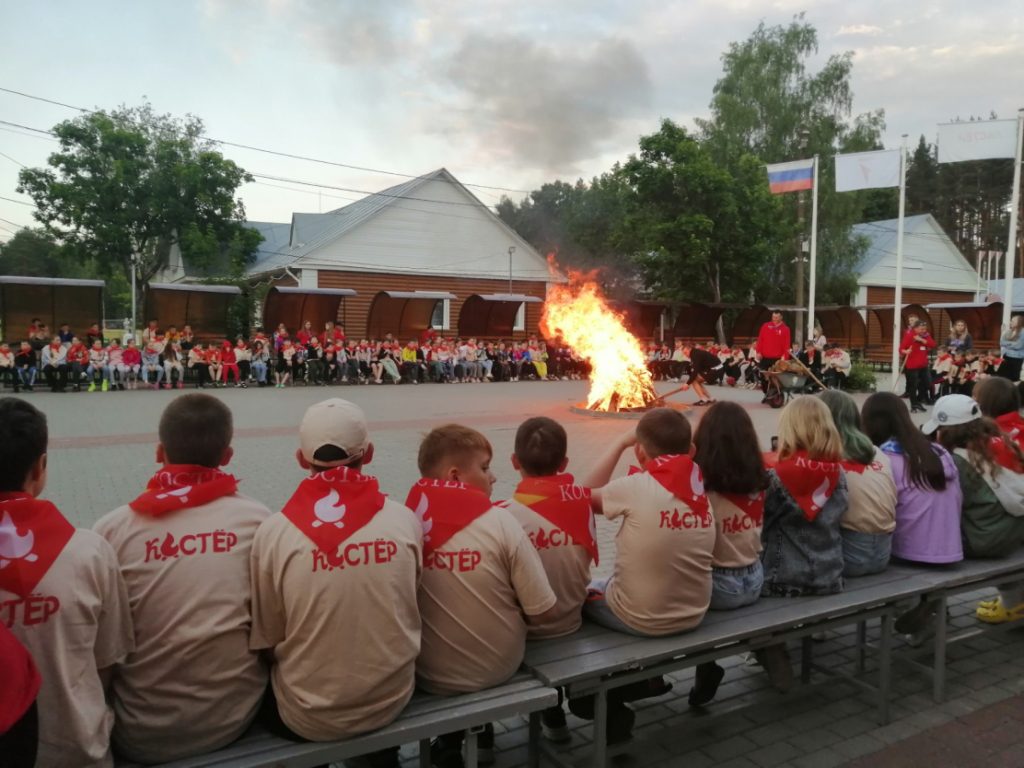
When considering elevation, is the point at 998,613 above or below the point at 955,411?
below

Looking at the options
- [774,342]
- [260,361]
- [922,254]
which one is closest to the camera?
[774,342]

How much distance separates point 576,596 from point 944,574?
7.74ft

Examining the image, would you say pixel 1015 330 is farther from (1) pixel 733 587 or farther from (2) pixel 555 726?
(2) pixel 555 726

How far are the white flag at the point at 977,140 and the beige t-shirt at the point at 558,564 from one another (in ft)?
69.8

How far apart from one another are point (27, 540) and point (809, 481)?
340 cm

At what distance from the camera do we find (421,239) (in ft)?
122

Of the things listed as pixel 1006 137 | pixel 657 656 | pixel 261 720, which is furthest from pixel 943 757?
pixel 1006 137

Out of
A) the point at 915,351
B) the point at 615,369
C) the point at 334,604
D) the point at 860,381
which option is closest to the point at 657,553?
the point at 334,604

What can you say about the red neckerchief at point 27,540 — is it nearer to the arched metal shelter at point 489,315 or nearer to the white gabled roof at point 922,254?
the arched metal shelter at point 489,315

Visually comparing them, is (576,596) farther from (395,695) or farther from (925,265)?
(925,265)

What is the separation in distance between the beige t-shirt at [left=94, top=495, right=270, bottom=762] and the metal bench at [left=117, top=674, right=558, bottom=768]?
0.27 ft

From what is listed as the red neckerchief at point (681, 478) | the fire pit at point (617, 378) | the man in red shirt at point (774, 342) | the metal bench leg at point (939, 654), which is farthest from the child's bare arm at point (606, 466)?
the man in red shirt at point (774, 342)

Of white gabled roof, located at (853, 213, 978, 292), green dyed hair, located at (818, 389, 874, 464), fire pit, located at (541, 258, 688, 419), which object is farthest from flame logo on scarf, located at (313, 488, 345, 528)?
white gabled roof, located at (853, 213, 978, 292)

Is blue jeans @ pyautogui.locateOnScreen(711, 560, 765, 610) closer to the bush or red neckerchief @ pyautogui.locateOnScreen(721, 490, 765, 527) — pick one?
red neckerchief @ pyautogui.locateOnScreen(721, 490, 765, 527)
